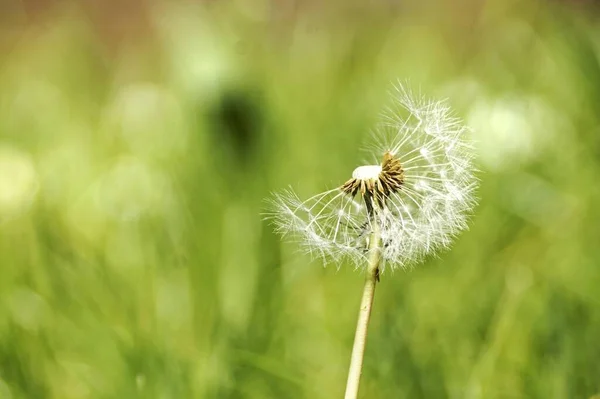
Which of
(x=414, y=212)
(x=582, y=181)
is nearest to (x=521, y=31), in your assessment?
(x=582, y=181)

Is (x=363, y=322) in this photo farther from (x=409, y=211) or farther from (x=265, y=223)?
(x=265, y=223)

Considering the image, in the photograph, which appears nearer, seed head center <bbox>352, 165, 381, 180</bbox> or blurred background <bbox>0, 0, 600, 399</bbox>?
seed head center <bbox>352, 165, 381, 180</bbox>

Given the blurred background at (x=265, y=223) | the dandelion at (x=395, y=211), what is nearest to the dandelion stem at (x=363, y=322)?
the dandelion at (x=395, y=211)

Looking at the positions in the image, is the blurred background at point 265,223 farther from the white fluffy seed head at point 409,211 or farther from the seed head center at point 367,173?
the seed head center at point 367,173

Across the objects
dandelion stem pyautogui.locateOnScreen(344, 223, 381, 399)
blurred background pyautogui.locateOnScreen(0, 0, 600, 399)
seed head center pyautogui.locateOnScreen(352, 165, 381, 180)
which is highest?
blurred background pyautogui.locateOnScreen(0, 0, 600, 399)

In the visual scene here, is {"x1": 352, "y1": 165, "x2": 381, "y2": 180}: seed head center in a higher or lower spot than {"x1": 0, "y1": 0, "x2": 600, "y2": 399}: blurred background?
lower

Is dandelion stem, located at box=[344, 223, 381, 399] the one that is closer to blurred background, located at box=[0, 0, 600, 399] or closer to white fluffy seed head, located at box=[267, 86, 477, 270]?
white fluffy seed head, located at box=[267, 86, 477, 270]

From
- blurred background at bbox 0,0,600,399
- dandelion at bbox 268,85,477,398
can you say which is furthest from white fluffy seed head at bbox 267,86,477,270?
blurred background at bbox 0,0,600,399
